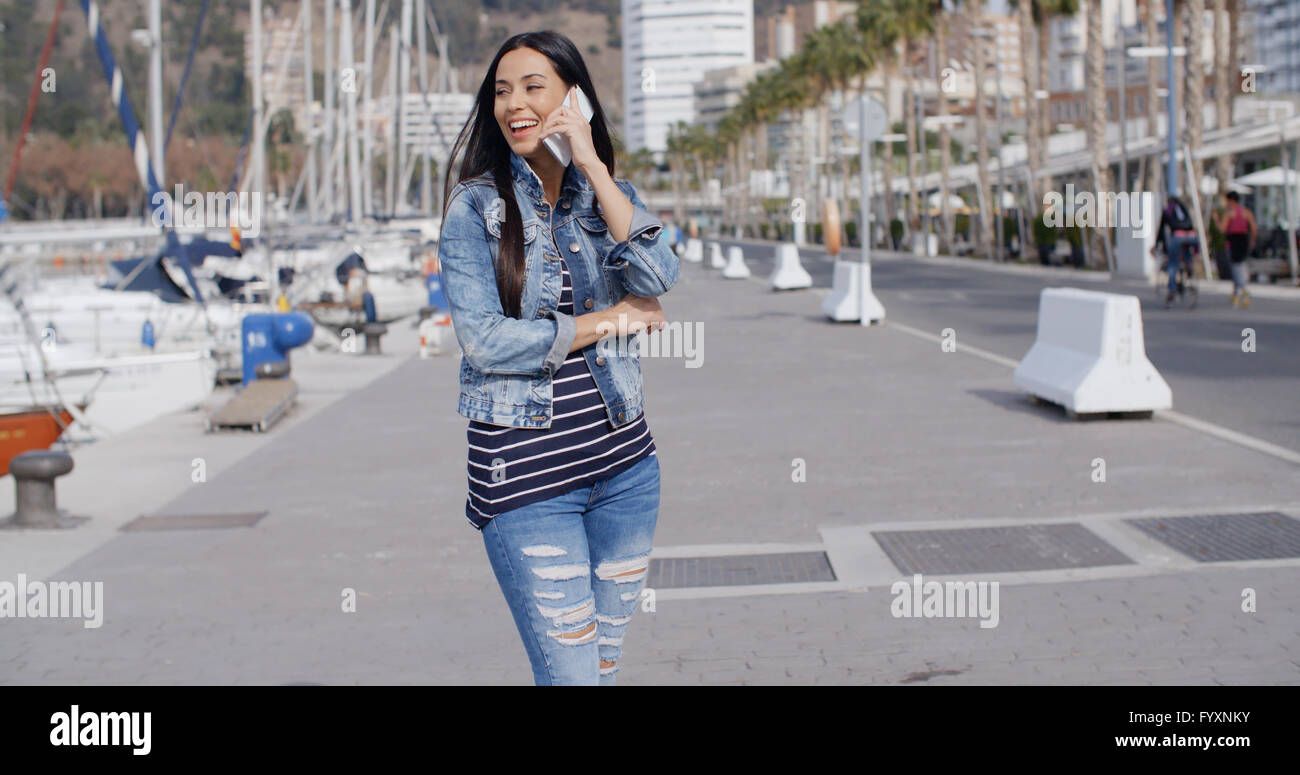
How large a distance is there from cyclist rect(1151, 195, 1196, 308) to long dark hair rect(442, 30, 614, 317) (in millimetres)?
20509

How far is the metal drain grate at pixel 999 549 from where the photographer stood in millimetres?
7004

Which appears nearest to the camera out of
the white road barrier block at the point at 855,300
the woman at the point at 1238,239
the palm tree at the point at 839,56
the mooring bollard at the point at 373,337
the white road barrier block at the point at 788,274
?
the mooring bollard at the point at 373,337

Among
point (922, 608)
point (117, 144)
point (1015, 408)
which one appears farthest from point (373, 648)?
point (117, 144)

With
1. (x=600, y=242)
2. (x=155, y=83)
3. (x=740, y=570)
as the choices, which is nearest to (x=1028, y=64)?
(x=155, y=83)

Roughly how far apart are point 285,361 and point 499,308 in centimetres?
1264

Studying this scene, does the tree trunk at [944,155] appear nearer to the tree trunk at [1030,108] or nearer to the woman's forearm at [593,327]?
the tree trunk at [1030,108]

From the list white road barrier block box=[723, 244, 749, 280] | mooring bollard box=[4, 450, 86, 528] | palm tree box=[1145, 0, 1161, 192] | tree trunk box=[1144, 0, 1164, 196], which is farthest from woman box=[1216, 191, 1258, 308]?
palm tree box=[1145, 0, 1161, 192]

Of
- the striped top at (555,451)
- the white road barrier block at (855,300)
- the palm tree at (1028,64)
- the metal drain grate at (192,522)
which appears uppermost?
the palm tree at (1028,64)

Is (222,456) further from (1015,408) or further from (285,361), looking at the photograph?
(1015,408)

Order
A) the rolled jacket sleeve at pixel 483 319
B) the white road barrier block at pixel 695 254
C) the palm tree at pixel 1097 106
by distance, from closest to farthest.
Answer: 1. the rolled jacket sleeve at pixel 483 319
2. the palm tree at pixel 1097 106
3. the white road barrier block at pixel 695 254

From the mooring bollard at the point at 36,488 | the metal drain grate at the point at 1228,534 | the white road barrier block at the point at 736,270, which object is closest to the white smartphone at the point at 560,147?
the metal drain grate at the point at 1228,534

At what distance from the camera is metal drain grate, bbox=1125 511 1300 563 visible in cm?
705

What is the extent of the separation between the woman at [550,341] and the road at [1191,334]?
7.90m

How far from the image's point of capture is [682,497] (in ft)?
30.3
